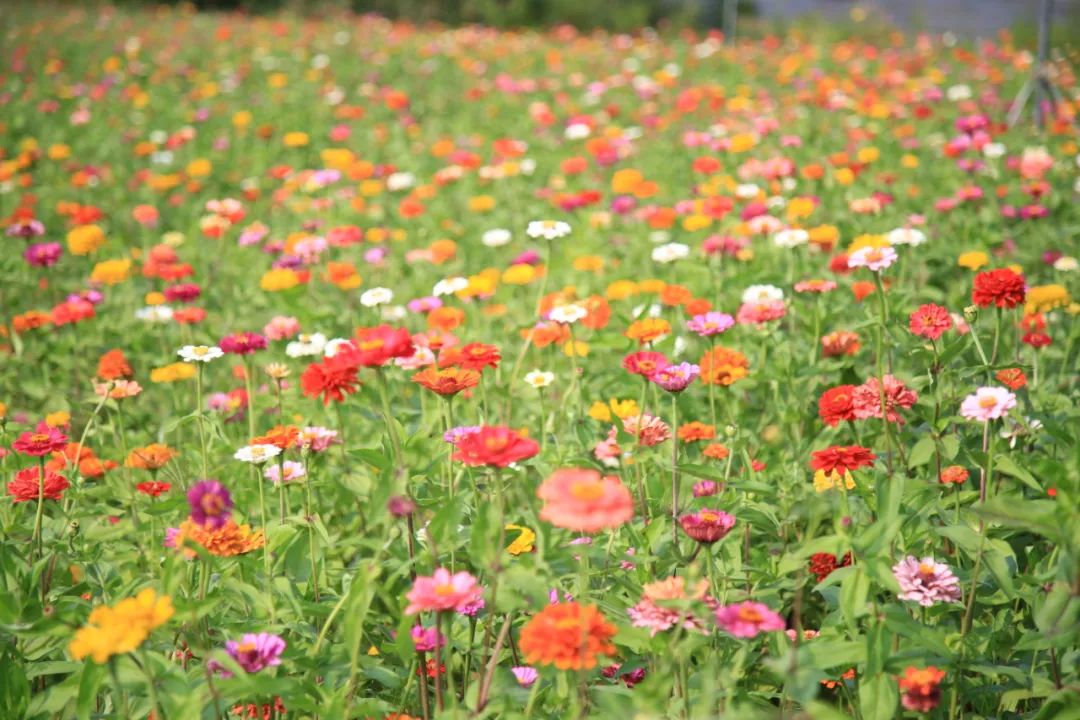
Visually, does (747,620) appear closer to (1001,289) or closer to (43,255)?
(1001,289)

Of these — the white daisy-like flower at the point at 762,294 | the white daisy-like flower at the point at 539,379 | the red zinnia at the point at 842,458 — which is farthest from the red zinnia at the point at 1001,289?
the white daisy-like flower at the point at 539,379

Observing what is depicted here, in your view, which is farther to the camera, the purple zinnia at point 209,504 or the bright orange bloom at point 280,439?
the bright orange bloom at point 280,439

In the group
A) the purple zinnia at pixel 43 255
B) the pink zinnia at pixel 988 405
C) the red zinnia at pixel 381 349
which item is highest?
the red zinnia at pixel 381 349

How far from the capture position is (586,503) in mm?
1130

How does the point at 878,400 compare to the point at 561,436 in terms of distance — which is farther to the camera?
the point at 561,436

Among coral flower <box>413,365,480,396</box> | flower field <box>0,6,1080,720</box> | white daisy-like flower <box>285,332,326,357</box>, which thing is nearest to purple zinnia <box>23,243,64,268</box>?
flower field <box>0,6,1080,720</box>

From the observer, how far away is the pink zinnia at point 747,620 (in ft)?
4.09

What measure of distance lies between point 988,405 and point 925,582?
0.37m

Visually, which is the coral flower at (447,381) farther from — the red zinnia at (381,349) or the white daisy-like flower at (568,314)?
the white daisy-like flower at (568,314)

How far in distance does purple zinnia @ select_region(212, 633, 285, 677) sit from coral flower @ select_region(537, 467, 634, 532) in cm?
51

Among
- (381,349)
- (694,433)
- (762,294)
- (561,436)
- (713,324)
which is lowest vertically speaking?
(561,436)

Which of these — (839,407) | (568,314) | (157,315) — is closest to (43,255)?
(157,315)

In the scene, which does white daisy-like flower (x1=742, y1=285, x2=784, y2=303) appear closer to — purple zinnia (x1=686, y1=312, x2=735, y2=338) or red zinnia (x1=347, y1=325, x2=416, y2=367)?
purple zinnia (x1=686, y1=312, x2=735, y2=338)

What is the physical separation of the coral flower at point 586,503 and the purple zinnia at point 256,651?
1.69 feet
